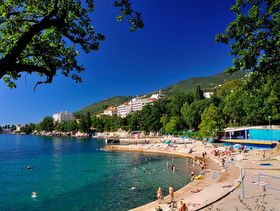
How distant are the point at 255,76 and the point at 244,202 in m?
12.4

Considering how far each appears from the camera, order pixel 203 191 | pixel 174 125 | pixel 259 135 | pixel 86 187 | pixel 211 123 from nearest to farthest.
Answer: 1. pixel 203 191
2. pixel 86 187
3. pixel 259 135
4. pixel 211 123
5. pixel 174 125

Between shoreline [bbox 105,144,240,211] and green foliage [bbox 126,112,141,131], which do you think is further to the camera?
green foliage [bbox 126,112,141,131]

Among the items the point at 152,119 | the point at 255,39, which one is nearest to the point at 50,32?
the point at 255,39

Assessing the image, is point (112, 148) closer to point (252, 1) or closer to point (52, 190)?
point (52, 190)

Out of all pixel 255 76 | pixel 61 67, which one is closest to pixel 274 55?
pixel 255 76

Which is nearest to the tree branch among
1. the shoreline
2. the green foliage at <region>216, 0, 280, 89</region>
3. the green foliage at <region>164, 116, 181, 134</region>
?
the green foliage at <region>216, 0, 280, 89</region>

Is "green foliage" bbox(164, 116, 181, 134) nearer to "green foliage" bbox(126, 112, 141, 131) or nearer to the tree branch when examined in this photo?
"green foliage" bbox(126, 112, 141, 131)

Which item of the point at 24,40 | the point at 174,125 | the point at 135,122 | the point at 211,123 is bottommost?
the point at 24,40

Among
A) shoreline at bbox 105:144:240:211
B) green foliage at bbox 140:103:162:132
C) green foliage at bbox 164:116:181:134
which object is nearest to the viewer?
shoreline at bbox 105:144:240:211

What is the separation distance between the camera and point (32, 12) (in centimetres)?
847

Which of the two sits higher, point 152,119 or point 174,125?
point 152,119

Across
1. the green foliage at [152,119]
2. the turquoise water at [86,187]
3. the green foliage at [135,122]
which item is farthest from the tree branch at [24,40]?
the green foliage at [135,122]

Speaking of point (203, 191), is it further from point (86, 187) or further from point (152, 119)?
point (152, 119)

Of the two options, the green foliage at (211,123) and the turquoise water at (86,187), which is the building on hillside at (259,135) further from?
the turquoise water at (86,187)
